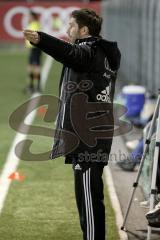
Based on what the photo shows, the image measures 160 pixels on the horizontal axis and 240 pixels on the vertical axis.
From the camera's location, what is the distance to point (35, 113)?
16.1 m

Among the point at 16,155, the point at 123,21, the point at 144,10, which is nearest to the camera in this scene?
the point at 16,155

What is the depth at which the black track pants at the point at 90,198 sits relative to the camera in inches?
255

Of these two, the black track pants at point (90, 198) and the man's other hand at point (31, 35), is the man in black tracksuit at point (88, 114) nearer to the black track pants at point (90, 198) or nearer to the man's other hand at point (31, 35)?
the black track pants at point (90, 198)

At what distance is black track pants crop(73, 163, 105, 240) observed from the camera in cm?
646

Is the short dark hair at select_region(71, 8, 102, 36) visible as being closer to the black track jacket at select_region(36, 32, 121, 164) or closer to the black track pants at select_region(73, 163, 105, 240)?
the black track jacket at select_region(36, 32, 121, 164)

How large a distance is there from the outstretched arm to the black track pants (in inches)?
34.1

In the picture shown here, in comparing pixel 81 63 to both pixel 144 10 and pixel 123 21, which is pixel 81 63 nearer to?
pixel 144 10

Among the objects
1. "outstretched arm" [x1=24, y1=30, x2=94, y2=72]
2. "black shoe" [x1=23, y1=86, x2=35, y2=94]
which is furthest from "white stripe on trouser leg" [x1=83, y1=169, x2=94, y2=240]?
"black shoe" [x1=23, y1=86, x2=35, y2=94]

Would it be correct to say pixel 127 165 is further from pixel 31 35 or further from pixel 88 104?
pixel 31 35

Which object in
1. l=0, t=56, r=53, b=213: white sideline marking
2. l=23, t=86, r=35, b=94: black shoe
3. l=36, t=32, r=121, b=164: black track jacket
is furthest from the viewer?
l=23, t=86, r=35, b=94: black shoe

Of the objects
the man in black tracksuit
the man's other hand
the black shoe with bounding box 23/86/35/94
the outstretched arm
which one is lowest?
the black shoe with bounding box 23/86/35/94

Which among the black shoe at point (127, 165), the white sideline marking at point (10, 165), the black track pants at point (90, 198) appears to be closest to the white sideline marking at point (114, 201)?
the black shoe at point (127, 165)

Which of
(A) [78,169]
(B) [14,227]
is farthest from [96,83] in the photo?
(B) [14,227]

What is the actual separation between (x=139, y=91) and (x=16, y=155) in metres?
4.17
